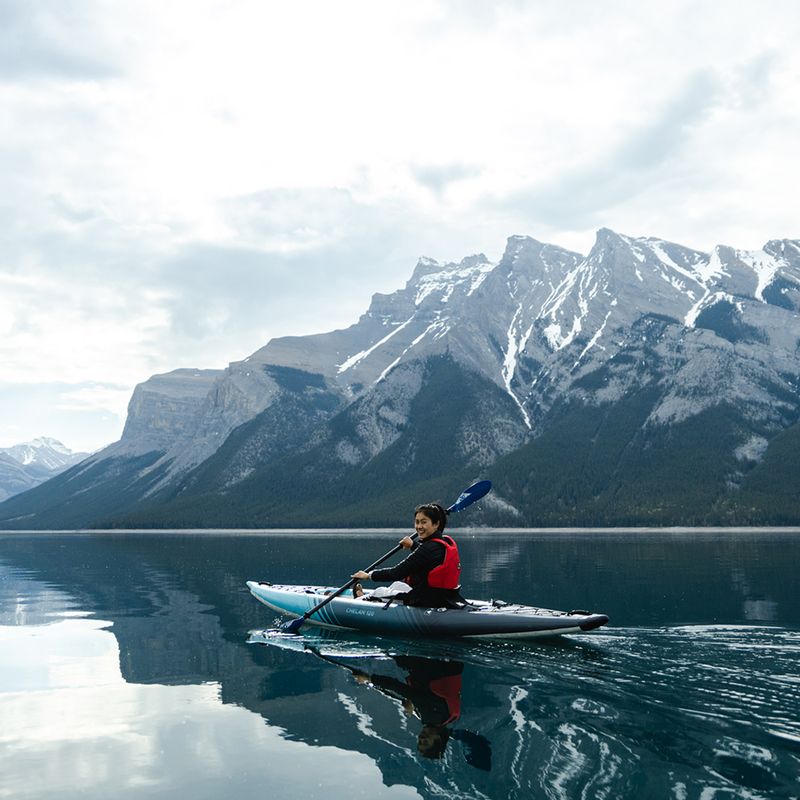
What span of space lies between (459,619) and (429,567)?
1938 millimetres

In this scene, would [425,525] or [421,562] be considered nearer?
[425,525]

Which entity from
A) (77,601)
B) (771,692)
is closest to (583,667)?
(771,692)

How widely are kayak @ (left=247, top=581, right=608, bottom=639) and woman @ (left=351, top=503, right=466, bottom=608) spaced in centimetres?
37

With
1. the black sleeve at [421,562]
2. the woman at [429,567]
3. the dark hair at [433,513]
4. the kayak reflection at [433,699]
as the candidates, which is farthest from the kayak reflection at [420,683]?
the dark hair at [433,513]

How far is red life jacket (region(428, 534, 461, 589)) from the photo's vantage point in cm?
2441

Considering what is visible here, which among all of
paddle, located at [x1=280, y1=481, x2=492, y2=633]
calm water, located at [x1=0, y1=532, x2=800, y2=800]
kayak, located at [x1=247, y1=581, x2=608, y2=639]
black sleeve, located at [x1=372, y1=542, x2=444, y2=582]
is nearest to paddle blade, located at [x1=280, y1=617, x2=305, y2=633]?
paddle, located at [x1=280, y1=481, x2=492, y2=633]

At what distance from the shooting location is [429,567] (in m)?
24.7

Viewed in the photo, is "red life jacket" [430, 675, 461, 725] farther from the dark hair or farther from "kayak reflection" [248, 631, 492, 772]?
the dark hair

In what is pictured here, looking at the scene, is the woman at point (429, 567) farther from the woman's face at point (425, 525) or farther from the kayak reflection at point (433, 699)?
the kayak reflection at point (433, 699)

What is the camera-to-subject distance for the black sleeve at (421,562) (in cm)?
2409

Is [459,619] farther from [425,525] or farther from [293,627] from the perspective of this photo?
[293,627]

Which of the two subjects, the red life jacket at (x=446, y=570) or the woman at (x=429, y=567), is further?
the red life jacket at (x=446, y=570)

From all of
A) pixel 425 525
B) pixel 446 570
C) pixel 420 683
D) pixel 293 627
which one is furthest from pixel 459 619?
pixel 293 627

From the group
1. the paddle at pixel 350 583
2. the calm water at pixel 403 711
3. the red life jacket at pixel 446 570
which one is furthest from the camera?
the paddle at pixel 350 583
